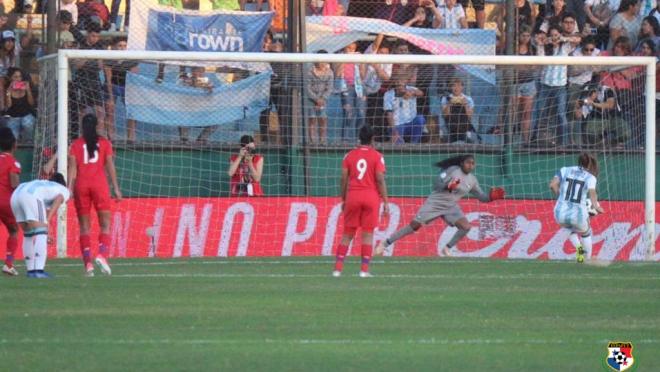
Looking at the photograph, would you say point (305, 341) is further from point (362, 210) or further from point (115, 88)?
point (115, 88)

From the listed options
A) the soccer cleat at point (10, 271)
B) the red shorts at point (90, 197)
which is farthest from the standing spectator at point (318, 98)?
the soccer cleat at point (10, 271)

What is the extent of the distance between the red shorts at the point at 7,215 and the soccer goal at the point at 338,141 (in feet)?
19.0

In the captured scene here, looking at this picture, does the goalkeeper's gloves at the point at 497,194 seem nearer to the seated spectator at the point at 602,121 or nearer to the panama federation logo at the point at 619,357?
the seated spectator at the point at 602,121

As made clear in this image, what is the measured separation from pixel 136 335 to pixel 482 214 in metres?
15.0

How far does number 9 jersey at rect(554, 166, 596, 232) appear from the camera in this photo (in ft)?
72.4

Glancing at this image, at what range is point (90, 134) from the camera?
17.6 m

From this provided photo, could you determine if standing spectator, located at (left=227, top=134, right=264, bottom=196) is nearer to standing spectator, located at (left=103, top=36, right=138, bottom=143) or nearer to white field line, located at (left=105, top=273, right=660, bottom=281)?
standing spectator, located at (left=103, top=36, right=138, bottom=143)

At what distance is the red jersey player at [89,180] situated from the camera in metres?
17.7

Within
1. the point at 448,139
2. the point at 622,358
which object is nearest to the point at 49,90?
the point at 448,139

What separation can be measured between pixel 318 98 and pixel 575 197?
550cm

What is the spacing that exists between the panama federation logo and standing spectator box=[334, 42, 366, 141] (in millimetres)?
15267

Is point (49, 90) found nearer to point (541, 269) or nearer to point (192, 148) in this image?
point (192, 148)

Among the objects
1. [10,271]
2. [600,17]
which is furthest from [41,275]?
[600,17]

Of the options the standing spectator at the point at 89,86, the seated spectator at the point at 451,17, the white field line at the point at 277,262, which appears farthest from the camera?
the seated spectator at the point at 451,17
